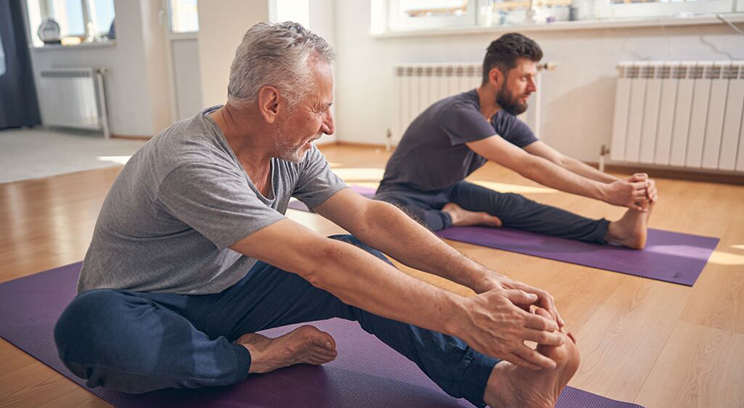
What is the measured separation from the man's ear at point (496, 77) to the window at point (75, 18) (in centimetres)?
495

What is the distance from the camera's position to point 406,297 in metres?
0.96

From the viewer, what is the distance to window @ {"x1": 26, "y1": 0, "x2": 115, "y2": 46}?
20.5 ft

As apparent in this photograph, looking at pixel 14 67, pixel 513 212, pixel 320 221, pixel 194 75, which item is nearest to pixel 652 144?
pixel 513 212

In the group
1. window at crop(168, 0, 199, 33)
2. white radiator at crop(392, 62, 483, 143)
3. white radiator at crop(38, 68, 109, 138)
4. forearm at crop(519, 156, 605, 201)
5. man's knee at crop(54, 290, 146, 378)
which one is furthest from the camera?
white radiator at crop(38, 68, 109, 138)

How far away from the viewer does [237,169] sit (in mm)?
1099

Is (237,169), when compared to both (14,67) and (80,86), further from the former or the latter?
(14,67)

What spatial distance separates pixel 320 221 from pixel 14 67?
5.70 m

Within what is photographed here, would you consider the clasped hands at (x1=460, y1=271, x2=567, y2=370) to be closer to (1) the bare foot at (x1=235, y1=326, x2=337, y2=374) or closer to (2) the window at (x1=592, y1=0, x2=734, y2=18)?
(1) the bare foot at (x1=235, y1=326, x2=337, y2=374)

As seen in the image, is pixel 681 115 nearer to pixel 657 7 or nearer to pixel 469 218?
pixel 657 7

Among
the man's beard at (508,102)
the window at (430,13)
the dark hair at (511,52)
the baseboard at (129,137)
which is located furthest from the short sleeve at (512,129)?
the baseboard at (129,137)

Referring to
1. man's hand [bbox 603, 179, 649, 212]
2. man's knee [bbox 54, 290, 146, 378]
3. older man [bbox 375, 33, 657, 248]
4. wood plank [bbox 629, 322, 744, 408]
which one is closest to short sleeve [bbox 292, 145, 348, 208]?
man's knee [bbox 54, 290, 146, 378]

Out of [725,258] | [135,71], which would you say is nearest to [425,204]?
[725,258]

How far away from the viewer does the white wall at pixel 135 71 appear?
5730 mm

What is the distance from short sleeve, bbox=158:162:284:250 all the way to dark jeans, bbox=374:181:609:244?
4.75ft
